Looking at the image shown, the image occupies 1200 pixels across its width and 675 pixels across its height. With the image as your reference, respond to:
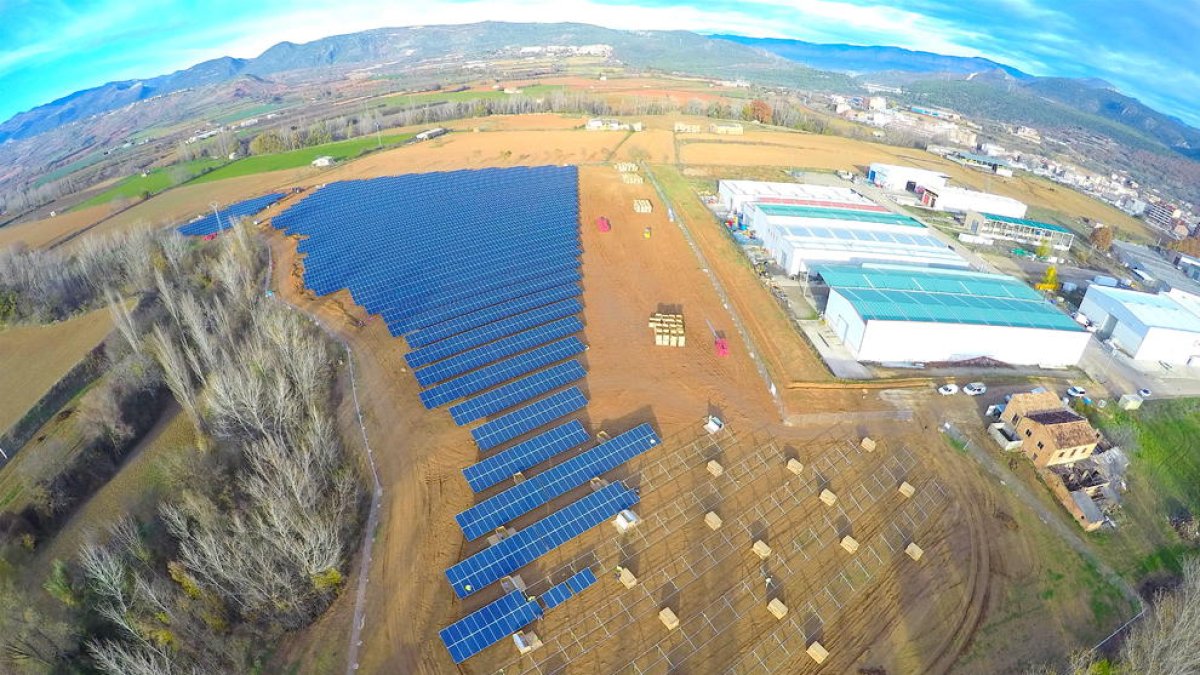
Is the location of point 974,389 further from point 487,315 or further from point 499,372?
point 487,315

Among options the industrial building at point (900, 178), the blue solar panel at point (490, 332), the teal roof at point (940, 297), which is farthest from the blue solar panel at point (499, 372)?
the industrial building at point (900, 178)

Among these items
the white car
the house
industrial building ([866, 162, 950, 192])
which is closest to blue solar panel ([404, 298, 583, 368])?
the white car

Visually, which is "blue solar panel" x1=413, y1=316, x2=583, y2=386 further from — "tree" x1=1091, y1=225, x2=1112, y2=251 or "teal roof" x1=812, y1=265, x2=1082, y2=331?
"tree" x1=1091, y1=225, x2=1112, y2=251

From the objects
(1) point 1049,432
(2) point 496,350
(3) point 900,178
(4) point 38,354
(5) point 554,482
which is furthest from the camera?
(3) point 900,178

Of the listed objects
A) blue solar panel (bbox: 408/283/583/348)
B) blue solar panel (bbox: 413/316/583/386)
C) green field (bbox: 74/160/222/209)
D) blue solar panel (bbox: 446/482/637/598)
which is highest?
green field (bbox: 74/160/222/209)

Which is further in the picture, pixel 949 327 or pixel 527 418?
pixel 949 327

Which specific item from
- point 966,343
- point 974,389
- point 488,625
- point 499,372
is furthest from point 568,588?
point 966,343

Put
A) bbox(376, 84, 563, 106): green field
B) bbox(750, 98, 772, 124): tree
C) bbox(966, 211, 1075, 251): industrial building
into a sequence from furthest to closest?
bbox(376, 84, 563, 106): green field → bbox(750, 98, 772, 124): tree → bbox(966, 211, 1075, 251): industrial building
